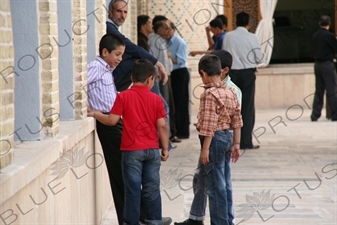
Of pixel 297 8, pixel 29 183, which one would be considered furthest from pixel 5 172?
pixel 297 8

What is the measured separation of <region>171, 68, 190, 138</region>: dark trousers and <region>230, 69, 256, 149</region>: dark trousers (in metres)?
1.77

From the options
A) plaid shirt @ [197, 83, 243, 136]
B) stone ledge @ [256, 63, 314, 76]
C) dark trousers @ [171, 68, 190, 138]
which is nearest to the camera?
plaid shirt @ [197, 83, 243, 136]

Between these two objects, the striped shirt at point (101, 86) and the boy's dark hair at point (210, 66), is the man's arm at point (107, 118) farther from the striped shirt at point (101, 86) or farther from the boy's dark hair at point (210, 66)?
the boy's dark hair at point (210, 66)

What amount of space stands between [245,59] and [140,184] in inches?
227

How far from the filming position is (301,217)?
24.5 ft

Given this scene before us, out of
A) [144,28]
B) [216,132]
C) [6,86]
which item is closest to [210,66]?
[216,132]

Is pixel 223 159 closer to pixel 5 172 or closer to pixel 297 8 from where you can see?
pixel 5 172

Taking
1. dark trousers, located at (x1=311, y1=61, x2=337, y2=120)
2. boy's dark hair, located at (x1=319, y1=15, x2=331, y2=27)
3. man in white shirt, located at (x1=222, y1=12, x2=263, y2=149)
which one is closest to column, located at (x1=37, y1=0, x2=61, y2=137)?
man in white shirt, located at (x1=222, y1=12, x2=263, y2=149)

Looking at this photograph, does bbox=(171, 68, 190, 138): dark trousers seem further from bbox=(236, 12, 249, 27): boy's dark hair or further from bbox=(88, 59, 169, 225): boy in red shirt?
bbox=(88, 59, 169, 225): boy in red shirt

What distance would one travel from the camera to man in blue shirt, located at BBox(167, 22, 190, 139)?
43.3 feet

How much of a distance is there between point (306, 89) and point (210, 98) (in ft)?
43.8

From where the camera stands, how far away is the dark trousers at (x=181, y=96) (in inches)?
535

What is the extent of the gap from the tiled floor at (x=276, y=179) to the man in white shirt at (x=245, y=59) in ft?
1.85

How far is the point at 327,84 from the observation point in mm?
16281
